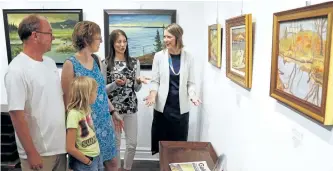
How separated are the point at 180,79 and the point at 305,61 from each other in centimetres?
168

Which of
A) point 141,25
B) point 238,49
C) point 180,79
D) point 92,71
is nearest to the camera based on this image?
point 238,49

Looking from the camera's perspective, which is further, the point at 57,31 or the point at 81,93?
the point at 57,31

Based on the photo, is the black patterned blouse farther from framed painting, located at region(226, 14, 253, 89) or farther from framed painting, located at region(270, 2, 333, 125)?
framed painting, located at region(270, 2, 333, 125)

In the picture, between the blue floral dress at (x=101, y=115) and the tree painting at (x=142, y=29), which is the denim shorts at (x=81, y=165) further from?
the tree painting at (x=142, y=29)

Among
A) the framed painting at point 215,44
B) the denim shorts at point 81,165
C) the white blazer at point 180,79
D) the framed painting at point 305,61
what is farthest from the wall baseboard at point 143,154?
the framed painting at point 305,61

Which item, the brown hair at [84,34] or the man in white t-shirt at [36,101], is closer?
the man in white t-shirt at [36,101]

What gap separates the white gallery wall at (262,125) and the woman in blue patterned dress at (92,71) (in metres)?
0.80

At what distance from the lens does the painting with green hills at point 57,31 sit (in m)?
3.06

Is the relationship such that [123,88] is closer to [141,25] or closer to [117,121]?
[117,121]

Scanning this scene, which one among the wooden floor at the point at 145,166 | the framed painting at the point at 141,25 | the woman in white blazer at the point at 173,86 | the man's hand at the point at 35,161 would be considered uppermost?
the framed painting at the point at 141,25

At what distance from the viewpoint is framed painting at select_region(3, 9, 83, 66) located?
305 centimetres

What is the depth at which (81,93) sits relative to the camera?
1638mm

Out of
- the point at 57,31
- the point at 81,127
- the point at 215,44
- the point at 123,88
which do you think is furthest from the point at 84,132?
the point at 57,31

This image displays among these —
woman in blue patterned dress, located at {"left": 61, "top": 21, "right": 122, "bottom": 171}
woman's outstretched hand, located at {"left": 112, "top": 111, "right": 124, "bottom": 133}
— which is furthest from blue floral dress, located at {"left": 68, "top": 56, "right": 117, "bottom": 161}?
woman's outstretched hand, located at {"left": 112, "top": 111, "right": 124, "bottom": 133}
